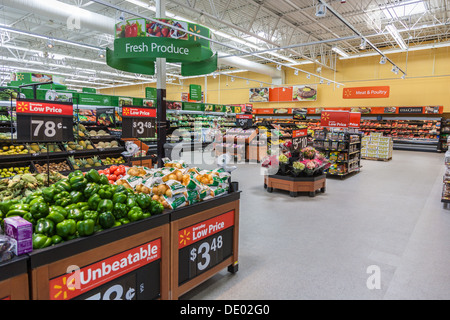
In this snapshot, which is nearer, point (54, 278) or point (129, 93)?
point (54, 278)

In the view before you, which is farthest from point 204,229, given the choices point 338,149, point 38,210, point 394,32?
point 394,32

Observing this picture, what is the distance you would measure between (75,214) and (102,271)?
41cm

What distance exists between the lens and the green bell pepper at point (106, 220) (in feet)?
6.41

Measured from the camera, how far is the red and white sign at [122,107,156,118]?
4993 millimetres

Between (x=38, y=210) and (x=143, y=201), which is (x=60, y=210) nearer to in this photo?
(x=38, y=210)

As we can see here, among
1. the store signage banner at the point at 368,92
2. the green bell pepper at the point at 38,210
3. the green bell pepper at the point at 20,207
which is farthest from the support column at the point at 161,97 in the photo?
the store signage banner at the point at 368,92

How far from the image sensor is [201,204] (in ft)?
8.55

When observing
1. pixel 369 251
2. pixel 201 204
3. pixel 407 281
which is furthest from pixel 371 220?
pixel 201 204

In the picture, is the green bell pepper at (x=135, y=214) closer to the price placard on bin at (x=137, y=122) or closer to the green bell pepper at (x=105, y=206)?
the green bell pepper at (x=105, y=206)

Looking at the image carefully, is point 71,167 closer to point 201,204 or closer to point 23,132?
point 23,132

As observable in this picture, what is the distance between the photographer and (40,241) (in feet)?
5.49

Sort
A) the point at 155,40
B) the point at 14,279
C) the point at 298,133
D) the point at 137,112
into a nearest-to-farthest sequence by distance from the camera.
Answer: the point at 14,279
the point at 155,40
the point at 137,112
the point at 298,133

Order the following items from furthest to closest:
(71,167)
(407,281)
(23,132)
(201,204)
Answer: (71,167) → (23,132) → (407,281) → (201,204)
